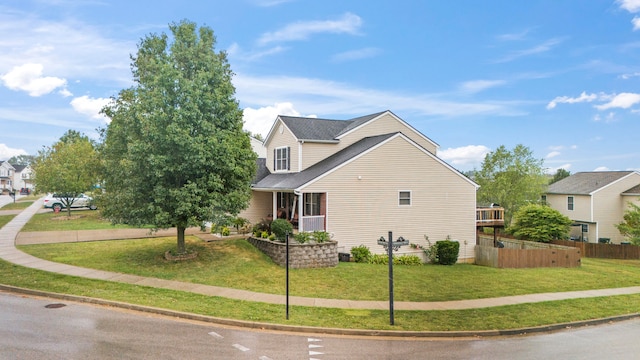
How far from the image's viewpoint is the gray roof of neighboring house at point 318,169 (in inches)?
833

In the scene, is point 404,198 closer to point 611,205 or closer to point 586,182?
point 611,205

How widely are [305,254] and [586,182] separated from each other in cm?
3666

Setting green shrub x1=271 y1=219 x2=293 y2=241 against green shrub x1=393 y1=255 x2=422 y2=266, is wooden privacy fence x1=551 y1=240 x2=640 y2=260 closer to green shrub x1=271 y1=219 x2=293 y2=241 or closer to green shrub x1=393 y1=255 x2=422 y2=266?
green shrub x1=393 y1=255 x2=422 y2=266

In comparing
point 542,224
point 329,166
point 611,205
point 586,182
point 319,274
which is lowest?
point 319,274

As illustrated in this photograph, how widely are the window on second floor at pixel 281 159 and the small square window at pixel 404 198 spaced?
7050 mm

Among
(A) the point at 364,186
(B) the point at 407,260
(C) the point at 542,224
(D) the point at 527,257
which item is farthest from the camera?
(C) the point at 542,224

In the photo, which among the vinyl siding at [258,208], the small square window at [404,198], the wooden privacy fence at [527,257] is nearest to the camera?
the wooden privacy fence at [527,257]

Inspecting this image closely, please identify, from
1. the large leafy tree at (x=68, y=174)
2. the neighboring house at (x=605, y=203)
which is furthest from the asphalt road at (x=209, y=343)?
the neighboring house at (x=605, y=203)

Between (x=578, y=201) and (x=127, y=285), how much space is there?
137 feet

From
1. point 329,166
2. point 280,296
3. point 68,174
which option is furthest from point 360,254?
point 68,174

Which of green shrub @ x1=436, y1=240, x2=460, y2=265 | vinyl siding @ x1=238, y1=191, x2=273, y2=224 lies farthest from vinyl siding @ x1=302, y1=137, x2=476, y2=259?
vinyl siding @ x1=238, y1=191, x2=273, y2=224

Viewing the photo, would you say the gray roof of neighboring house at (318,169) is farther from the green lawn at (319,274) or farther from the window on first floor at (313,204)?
the green lawn at (319,274)

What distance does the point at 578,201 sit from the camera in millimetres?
40969

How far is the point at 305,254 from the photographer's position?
1820 centimetres
